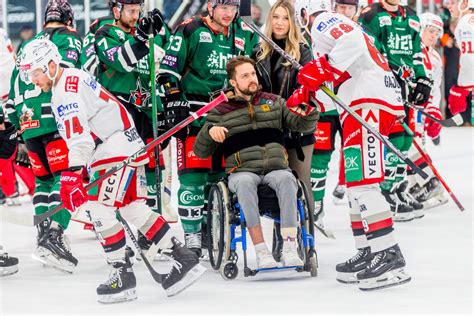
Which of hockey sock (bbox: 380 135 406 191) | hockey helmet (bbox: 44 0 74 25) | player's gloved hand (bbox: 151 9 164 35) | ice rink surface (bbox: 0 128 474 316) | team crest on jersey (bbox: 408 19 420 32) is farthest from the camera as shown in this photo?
team crest on jersey (bbox: 408 19 420 32)

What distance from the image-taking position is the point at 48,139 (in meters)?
5.54

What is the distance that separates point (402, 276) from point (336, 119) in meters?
1.75

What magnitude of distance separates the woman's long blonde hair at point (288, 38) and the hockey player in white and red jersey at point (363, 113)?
695 millimetres

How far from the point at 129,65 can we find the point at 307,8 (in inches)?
38.3

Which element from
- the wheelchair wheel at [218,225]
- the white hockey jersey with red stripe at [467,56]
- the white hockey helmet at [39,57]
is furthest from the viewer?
the white hockey jersey with red stripe at [467,56]

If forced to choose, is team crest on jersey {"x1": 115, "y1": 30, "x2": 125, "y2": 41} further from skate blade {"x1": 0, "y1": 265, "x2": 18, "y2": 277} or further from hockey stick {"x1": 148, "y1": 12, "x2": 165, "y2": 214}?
skate blade {"x1": 0, "y1": 265, "x2": 18, "y2": 277}

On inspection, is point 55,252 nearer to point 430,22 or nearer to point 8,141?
point 8,141

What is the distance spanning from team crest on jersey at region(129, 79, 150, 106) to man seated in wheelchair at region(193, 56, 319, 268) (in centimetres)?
71

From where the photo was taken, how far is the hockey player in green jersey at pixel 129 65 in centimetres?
555

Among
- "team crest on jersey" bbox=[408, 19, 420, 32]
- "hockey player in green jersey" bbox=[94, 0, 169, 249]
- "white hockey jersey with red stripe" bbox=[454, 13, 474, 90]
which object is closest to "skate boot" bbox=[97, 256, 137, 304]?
"hockey player in green jersey" bbox=[94, 0, 169, 249]

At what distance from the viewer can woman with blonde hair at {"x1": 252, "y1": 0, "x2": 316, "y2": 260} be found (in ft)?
18.3

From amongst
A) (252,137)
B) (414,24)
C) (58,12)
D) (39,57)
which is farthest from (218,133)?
(414,24)

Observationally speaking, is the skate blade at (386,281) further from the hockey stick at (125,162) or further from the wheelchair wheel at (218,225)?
the hockey stick at (125,162)

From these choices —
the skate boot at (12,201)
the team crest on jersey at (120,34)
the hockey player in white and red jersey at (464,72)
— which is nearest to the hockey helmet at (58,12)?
the team crest on jersey at (120,34)
